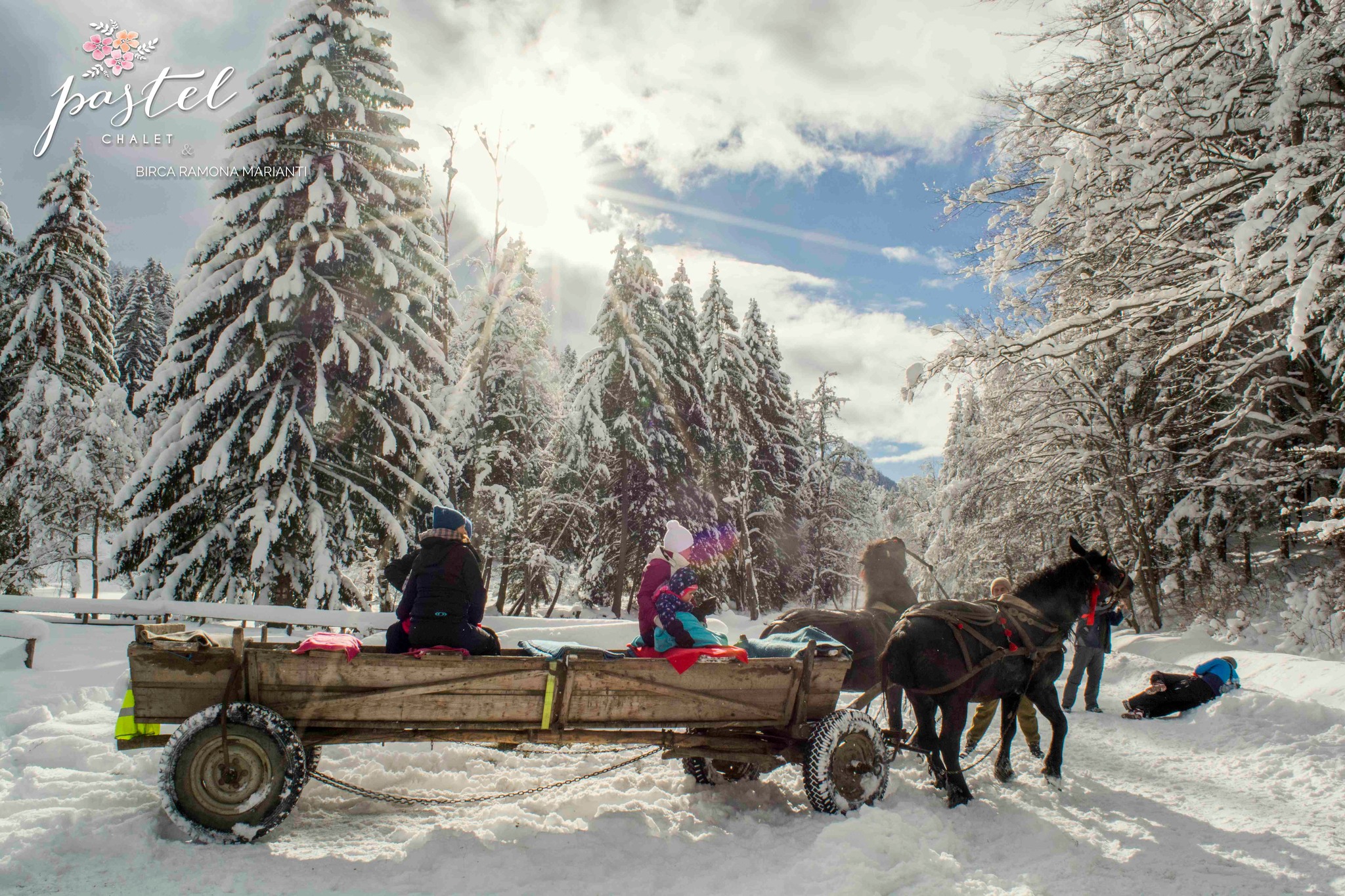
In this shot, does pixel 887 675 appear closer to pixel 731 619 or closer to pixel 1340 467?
pixel 1340 467

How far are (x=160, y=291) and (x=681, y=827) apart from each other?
213 ft

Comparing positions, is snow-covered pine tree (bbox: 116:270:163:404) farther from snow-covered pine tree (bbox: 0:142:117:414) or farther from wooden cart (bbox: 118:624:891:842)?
wooden cart (bbox: 118:624:891:842)

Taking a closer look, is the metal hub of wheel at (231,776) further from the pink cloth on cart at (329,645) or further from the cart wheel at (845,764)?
the cart wheel at (845,764)

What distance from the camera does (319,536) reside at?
11.4 metres

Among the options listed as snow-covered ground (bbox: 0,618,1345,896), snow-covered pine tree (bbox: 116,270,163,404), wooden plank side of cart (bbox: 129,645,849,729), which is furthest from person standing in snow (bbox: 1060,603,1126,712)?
snow-covered pine tree (bbox: 116,270,163,404)

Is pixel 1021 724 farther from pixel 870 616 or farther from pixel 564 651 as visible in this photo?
pixel 564 651

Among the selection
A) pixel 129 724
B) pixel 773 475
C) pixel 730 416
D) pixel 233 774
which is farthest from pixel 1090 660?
pixel 773 475

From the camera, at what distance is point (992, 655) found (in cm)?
553

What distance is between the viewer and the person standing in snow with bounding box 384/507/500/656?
4.79 m

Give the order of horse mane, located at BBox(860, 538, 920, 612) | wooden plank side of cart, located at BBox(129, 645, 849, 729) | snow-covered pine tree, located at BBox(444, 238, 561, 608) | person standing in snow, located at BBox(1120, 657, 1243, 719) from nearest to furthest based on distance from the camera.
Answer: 1. wooden plank side of cart, located at BBox(129, 645, 849, 729)
2. horse mane, located at BBox(860, 538, 920, 612)
3. person standing in snow, located at BBox(1120, 657, 1243, 719)
4. snow-covered pine tree, located at BBox(444, 238, 561, 608)

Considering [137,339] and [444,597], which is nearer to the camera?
[444,597]

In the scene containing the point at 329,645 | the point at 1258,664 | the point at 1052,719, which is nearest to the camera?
the point at 329,645

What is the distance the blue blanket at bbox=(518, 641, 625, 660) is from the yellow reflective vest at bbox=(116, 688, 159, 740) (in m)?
2.33

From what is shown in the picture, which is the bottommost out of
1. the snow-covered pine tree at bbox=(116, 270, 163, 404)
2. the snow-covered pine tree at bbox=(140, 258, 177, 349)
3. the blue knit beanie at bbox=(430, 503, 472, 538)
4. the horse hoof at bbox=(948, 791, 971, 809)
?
the horse hoof at bbox=(948, 791, 971, 809)
